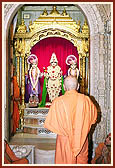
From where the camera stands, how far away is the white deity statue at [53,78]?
8016mm

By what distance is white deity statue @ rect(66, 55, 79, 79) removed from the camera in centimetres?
801

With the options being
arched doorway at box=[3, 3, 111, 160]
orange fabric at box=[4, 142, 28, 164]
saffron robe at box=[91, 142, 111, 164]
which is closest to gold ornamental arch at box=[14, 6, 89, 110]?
arched doorway at box=[3, 3, 111, 160]

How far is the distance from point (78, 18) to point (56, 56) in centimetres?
Result: 160

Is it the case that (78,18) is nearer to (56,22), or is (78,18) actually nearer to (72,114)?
(56,22)

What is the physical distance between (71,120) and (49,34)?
4.73 m

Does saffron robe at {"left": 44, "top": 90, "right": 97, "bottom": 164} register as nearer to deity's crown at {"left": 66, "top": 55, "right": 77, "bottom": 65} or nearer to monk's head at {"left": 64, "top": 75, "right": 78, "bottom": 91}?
monk's head at {"left": 64, "top": 75, "right": 78, "bottom": 91}

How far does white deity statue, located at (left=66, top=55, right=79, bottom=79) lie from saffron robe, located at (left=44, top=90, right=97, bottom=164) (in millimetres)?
4103

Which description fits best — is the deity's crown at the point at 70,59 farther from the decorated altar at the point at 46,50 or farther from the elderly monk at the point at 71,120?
the elderly monk at the point at 71,120

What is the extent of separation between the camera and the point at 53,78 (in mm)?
8031

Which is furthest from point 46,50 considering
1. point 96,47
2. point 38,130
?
point 96,47

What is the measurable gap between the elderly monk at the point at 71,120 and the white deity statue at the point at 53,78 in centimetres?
409

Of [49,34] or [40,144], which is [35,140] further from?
[49,34]

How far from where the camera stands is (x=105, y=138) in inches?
201

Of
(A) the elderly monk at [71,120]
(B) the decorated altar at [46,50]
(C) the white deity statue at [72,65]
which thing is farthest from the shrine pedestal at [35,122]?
(A) the elderly monk at [71,120]
